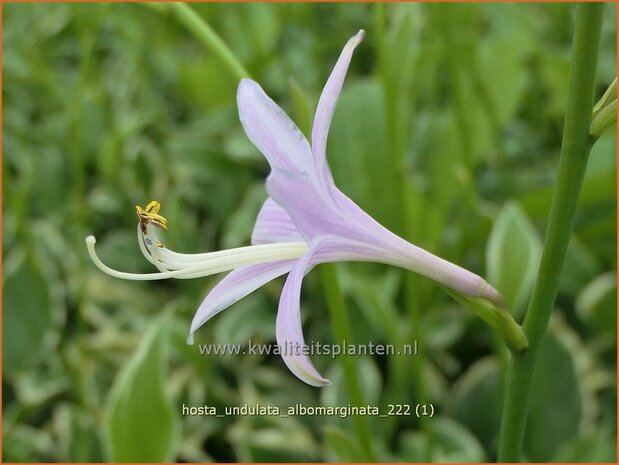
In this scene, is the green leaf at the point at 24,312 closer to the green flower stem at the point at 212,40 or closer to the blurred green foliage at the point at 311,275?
the blurred green foliage at the point at 311,275

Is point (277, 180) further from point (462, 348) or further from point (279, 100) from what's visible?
point (279, 100)

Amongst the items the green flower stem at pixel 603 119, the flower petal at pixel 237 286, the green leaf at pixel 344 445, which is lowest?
the green leaf at pixel 344 445

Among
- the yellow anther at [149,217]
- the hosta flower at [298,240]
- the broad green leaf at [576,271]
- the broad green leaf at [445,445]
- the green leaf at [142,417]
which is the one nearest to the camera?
the hosta flower at [298,240]

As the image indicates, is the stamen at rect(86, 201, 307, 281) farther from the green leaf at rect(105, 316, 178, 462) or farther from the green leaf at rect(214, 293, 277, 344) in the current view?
the green leaf at rect(214, 293, 277, 344)

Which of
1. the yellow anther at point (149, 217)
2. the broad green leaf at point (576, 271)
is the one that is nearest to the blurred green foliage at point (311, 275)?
the broad green leaf at point (576, 271)

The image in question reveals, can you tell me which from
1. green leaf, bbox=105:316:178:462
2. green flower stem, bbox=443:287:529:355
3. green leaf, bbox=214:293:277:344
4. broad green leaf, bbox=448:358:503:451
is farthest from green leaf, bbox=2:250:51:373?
green flower stem, bbox=443:287:529:355

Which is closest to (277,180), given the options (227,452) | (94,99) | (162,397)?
(162,397)
